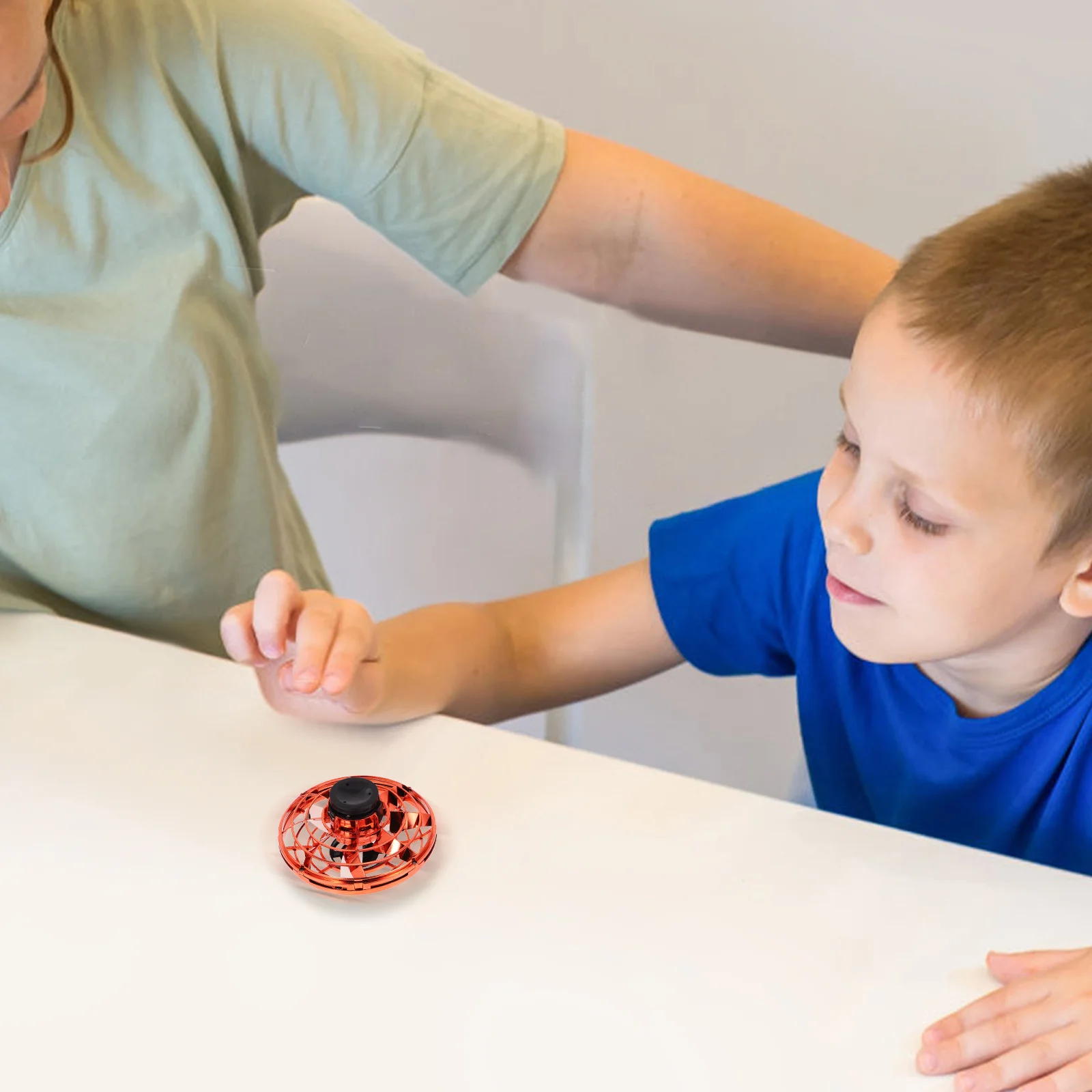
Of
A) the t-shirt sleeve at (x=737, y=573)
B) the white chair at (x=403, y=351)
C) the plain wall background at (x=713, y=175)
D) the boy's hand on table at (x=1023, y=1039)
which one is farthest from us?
the plain wall background at (x=713, y=175)

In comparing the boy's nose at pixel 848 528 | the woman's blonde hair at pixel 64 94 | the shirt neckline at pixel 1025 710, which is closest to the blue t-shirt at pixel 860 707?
the shirt neckline at pixel 1025 710

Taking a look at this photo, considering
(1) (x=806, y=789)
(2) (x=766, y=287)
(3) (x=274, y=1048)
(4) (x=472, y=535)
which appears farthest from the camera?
(4) (x=472, y=535)

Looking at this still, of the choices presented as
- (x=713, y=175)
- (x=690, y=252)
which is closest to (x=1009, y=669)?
(x=690, y=252)

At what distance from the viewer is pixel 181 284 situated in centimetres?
64

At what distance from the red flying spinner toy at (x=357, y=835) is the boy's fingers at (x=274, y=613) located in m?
0.07

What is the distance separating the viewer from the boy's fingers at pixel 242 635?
1.75 feet

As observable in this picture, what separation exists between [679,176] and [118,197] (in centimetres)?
28

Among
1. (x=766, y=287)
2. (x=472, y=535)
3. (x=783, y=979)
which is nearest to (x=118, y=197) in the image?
(x=766, y=287)

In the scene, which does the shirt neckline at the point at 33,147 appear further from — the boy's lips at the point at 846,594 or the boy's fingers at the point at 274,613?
the boy's lips at the point at 846,594

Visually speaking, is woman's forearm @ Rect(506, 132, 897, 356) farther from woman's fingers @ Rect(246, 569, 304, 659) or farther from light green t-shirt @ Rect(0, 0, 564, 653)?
woman's fingers @ Rect(246, 569, 304, 659)

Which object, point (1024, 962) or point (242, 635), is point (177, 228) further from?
point (1024, 962)

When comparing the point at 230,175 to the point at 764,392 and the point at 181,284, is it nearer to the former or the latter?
the point at 181,284

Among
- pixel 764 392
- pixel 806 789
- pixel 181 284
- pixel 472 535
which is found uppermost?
pixel 764 392

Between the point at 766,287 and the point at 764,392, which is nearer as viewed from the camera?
the point at 766,287
